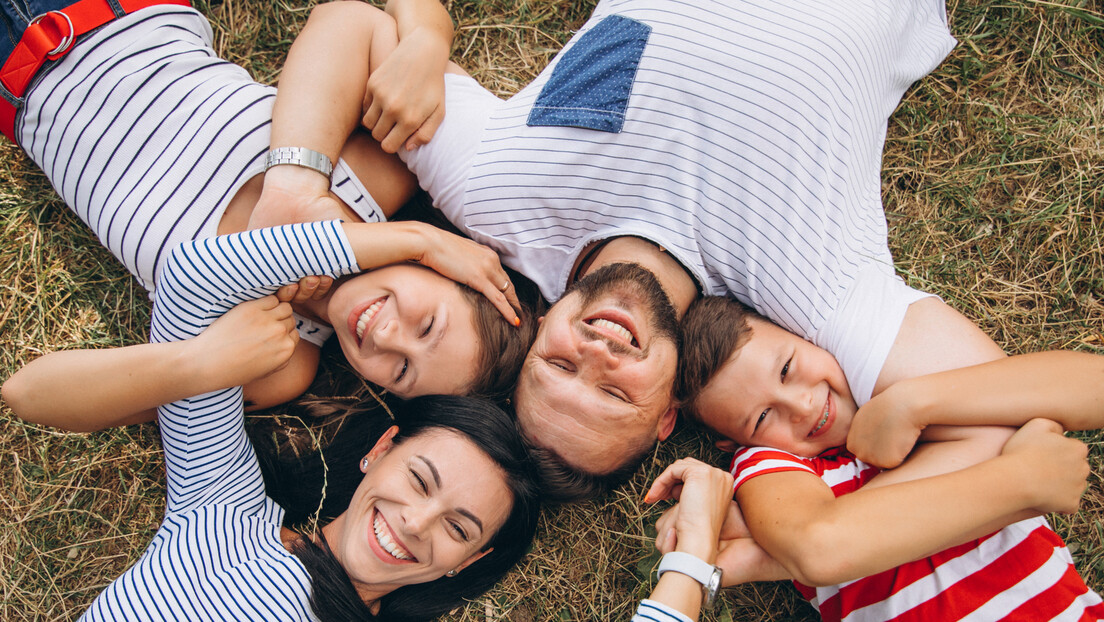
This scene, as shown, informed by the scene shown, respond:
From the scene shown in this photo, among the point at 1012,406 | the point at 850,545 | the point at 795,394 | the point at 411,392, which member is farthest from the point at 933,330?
the point at 411,392

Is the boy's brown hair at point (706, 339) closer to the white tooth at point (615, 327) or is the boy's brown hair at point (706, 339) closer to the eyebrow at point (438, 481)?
the white tooth at point (615, 327)

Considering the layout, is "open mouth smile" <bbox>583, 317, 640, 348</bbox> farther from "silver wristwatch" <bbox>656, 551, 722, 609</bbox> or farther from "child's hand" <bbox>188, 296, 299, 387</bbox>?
"child's hand" <bbox>188, 296, 299, 387</bbox>

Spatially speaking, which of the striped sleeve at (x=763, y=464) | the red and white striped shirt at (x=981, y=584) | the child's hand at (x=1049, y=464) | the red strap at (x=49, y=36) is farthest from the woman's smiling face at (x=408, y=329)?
the child's hand at (x=1049, y=464)

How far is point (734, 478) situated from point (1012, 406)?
1.07 metres

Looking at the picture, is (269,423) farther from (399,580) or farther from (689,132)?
(689,132)

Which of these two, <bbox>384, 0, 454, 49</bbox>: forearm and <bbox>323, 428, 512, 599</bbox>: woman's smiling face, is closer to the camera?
<bbox>323, 428, 512, 599</bbox>: woman's smiling face

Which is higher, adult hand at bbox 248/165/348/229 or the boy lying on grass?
adult hand at bbox 248/165/348/229

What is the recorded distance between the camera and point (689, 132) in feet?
8.87

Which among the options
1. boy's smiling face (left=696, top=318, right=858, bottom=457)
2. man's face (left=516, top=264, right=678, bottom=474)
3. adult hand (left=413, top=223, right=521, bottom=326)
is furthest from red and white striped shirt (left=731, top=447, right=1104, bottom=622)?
adult hand (left=413, top=223, right=521, bottom=326)

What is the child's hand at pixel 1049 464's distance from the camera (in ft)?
8.20

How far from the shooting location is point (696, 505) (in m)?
2.68

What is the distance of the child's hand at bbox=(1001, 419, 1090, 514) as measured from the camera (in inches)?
98.3

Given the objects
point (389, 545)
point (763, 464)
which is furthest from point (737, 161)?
point (389, 545)

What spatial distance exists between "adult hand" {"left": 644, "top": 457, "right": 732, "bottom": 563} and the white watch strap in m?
0.03
